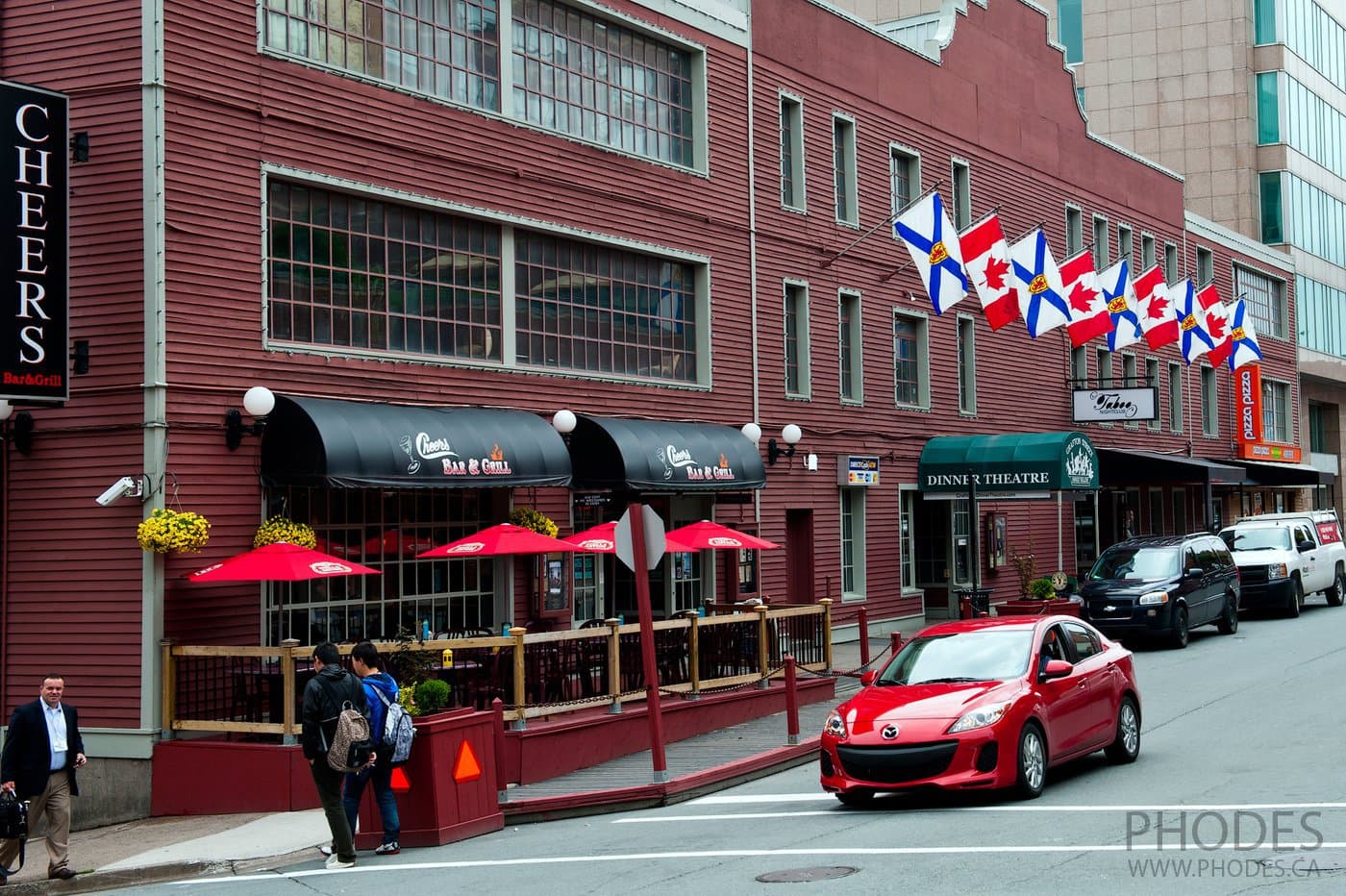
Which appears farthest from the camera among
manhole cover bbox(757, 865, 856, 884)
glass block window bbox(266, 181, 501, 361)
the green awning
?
the green awning

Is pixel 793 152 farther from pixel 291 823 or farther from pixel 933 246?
pixel 291 823

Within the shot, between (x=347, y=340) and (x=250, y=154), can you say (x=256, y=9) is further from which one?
(x=347, y=340)

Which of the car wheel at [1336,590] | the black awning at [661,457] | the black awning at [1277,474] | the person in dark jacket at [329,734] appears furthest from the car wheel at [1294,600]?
the person in dark jacket at [329,734]

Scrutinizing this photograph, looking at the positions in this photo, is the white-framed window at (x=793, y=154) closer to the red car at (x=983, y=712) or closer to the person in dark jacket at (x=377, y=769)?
the red car at (x=983, y=712)

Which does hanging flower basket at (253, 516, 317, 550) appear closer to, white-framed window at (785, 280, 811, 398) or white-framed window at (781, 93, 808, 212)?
white-framed window at (785, 280, 811, 398)

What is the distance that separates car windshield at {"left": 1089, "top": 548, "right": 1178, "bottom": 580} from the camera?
26.2 metres

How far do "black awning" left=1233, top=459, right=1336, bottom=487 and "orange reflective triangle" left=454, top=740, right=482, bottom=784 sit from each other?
37350 millimetres

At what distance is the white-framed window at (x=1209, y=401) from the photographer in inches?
1838

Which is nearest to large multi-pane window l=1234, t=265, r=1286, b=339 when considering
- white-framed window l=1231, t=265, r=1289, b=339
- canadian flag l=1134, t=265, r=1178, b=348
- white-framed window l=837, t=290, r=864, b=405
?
white-framed window l=1231, t=265, r=1289, b=339

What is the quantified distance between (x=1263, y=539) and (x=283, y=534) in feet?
75.5

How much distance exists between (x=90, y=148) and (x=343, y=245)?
10.5 feet

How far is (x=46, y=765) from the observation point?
42.0ft

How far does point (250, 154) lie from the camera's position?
55.7 ft

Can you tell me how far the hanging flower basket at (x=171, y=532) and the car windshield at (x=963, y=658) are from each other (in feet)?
Answer: 22.9
